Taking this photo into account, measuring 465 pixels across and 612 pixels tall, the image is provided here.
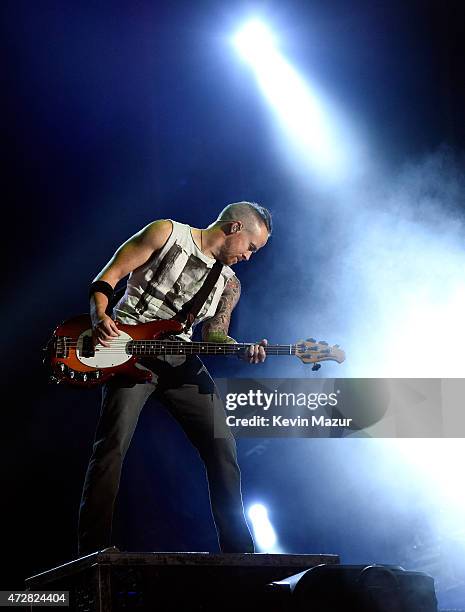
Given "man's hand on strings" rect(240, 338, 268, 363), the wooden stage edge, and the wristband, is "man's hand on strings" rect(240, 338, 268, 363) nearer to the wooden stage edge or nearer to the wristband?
the wristband

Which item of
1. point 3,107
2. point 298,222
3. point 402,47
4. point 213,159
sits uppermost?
point 402,47

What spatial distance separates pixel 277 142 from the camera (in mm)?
5246

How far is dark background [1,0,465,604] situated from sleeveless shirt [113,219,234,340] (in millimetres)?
939

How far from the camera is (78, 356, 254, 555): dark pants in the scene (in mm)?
→ 3328

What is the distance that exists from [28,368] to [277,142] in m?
1.98

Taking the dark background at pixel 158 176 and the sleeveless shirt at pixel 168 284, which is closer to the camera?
the sleeveless shirt at pixel 168 284

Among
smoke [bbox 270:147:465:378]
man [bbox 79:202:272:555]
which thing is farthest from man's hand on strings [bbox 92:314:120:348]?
smoke [bbox 270:147:465:378]

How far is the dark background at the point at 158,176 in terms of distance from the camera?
4676 mm

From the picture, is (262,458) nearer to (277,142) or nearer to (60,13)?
(277,142)

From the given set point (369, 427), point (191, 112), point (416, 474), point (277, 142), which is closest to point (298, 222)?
point (277, 142)

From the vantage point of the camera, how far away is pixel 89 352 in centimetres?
377

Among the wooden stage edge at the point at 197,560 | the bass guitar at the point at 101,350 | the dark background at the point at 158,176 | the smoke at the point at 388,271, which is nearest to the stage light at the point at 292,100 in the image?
the dark background at the point at 158,176

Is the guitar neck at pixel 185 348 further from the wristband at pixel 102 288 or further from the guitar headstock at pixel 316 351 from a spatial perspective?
the wristband at pixel 102 288

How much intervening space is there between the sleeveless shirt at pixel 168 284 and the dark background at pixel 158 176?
0.94m
